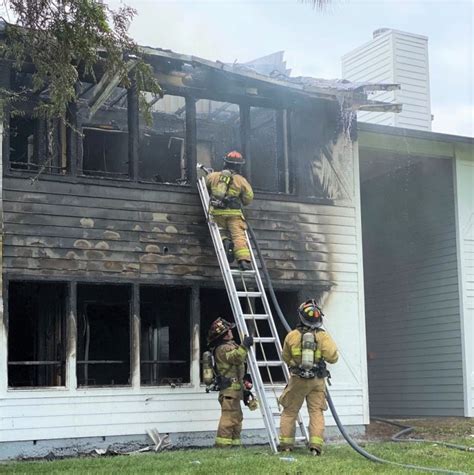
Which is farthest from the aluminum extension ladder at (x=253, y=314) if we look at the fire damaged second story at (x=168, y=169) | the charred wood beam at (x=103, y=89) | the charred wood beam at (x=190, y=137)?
the charred wood beam at (x=103, y=89)

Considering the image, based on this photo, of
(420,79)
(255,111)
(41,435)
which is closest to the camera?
(41,435)

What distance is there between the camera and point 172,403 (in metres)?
10.4

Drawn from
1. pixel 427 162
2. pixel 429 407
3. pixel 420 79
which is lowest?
pixel 429 407

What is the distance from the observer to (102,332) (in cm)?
1220

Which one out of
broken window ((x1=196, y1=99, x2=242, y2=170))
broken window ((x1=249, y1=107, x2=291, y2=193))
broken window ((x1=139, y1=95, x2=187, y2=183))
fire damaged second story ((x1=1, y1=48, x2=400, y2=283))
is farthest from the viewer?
broken window ((x1=196, y1=99, x2=242, y2=170))

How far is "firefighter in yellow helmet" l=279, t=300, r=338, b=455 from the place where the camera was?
8.90 meters

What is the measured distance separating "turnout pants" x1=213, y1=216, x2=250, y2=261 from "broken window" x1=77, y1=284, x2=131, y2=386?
190cm

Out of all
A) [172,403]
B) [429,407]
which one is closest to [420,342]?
[429,407]

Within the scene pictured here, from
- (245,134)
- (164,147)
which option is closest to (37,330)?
(164,147)

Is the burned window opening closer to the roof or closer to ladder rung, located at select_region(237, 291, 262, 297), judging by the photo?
the roof

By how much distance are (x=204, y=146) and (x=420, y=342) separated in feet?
17.1

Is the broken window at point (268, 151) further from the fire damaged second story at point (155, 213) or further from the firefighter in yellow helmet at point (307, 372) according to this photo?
the firefighter in yellow helmet at point (307, 372)

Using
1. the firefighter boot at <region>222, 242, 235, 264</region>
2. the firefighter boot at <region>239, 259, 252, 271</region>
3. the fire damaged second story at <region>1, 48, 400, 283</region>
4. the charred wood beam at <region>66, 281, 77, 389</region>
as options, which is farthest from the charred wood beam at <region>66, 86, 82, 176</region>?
the firefighter boot at <region>239, 259, 252, 271</region>

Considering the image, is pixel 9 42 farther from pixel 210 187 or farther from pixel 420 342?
pixel 420 342
